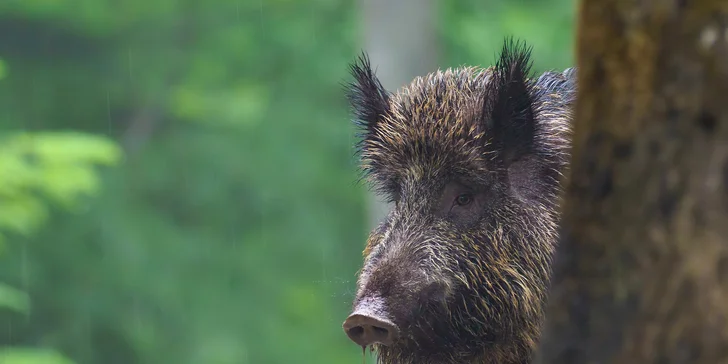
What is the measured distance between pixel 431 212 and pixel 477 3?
429 inches

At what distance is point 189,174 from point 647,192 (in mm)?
15022

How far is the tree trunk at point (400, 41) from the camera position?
10211 mm

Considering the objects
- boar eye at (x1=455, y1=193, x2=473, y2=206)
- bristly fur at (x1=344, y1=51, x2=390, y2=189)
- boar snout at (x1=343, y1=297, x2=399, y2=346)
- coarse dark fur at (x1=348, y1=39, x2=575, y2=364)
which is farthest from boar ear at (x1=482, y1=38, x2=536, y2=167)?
boar snout at (x1=343, y1=297, x2=399, y2=346)

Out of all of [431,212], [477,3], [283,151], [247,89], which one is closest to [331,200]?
[283,151]

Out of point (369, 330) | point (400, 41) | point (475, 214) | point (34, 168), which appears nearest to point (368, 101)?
point (475, 214)

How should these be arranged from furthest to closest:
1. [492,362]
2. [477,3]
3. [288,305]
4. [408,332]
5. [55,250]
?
[288,305]
[55,250]
[477,3]
[492,362]
[408,332]

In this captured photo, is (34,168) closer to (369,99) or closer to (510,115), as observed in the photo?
(369,99)

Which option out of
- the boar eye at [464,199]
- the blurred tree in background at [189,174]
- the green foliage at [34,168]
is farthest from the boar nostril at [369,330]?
the blurred tree in background at [189,174]

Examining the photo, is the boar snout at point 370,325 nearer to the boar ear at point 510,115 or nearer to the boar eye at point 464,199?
the boar eye at point 464,199

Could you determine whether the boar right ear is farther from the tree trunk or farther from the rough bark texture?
the tree trunk

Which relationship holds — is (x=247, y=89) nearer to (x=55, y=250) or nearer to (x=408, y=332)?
(x=55, y=250)

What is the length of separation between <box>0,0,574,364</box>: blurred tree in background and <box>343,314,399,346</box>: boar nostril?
11.3m

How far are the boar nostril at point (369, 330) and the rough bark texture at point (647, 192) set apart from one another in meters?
1.81

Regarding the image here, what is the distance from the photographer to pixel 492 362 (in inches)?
175
